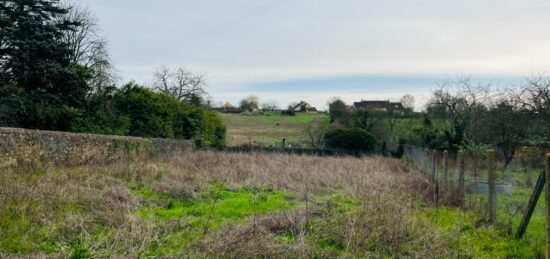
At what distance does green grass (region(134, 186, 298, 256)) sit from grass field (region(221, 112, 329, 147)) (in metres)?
31.2

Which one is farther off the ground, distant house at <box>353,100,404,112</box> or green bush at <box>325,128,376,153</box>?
distant house at <box>353,100,404,112</box>

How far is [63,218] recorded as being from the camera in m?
6.83

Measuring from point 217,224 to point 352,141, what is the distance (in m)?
26.6

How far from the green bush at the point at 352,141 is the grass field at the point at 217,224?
22.1 meters

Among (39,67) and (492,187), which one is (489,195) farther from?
(39,67)

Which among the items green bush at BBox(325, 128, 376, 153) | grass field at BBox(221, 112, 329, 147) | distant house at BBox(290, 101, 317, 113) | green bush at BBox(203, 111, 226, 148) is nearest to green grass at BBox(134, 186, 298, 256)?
green bush at BBox(203, 111, 226, 148)

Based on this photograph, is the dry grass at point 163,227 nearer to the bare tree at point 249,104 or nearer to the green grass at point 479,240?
the green grass at point 479,240

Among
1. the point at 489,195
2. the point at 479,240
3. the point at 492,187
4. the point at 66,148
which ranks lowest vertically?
the point at 479,240

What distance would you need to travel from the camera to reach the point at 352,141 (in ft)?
109

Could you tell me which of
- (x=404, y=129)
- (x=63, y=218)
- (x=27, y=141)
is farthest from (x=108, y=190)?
(x=404, y=129)

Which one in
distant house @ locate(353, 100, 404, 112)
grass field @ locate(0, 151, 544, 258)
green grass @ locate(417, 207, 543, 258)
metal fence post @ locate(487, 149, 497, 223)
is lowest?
green grass @ locate(417, 207, 543, 258)

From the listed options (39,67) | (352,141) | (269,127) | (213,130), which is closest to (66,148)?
(39,67)

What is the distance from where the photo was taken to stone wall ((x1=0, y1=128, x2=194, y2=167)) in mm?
11422

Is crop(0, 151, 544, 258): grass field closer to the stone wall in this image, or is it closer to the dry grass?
the dry grass
